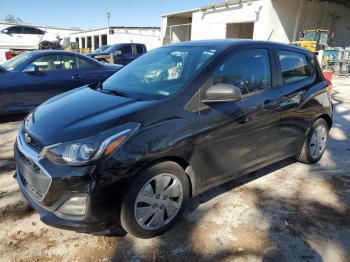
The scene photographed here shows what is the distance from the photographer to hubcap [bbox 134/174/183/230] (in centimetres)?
278

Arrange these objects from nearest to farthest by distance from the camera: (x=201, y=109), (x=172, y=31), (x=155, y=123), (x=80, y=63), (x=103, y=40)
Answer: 1. (x=155, y=123)
2. (x=201, y=109)
3. (x=80, y=63)
4. (x=172, y=31)
5. (x=103, y=40)

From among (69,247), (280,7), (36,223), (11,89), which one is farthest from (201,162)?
(280,7)

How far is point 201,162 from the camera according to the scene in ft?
10.1

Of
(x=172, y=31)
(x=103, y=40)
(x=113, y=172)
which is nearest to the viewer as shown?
(x=113, y=172)

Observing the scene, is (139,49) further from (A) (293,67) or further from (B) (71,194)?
(B) (71,194)

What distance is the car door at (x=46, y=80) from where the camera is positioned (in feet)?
21.1

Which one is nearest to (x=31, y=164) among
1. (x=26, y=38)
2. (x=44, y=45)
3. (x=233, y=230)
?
(x=233, y=230)

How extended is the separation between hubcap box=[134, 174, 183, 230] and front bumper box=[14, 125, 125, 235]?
222 mm

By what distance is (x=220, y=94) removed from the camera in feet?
10.0

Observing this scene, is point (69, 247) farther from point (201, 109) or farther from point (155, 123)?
point (201, 109)

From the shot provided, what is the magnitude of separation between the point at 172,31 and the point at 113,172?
28599mm

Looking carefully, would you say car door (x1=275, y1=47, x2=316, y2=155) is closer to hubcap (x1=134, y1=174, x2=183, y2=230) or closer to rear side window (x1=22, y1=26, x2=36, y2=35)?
hubcap (x1=134, y1=174, x2=183, y2=230)

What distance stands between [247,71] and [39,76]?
464 centimetres

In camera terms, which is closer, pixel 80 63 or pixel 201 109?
pixel 201 109
